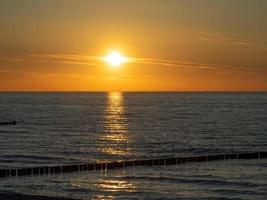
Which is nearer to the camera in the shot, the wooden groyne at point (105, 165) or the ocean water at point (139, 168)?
the ocean water at point (139, 168)

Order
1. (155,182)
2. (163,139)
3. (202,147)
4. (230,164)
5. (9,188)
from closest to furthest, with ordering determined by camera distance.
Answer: (9,188)
(155,182)
(230,164)
(202,147)
(163,139)

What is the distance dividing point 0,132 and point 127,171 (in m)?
56.4

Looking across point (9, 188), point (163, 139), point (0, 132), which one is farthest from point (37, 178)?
point (0, 132)

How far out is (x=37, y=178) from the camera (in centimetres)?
4759

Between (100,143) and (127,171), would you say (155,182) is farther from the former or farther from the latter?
(100,143)

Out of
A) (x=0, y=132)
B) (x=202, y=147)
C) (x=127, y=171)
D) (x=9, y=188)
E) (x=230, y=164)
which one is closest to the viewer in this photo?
(x=9, y=188)

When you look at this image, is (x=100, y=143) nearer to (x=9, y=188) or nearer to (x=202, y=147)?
(x=202, y=147)

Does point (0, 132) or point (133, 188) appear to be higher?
point (0, 132)

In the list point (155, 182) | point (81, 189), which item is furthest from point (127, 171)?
point (81, 189)

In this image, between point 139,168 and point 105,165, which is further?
point 139,168

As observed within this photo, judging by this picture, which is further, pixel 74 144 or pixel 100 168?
pixel 74 144

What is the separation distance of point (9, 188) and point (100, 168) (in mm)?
12266

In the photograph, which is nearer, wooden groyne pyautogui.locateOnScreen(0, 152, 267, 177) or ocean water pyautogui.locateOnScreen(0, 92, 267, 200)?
ocean water pyautogui.locateOnScreen(0, 92, 267, 200)

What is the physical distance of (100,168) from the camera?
53.4m
